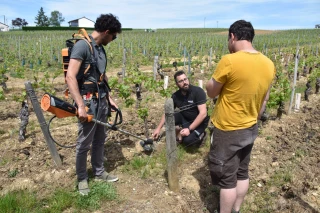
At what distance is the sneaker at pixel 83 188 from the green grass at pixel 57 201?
43 millimetres

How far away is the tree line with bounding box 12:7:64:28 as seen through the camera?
84.2 m

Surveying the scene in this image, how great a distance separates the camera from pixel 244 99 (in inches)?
97.3

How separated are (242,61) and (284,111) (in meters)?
4.92

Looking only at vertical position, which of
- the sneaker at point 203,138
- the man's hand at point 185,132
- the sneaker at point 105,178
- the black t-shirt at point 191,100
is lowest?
the sneaker at point 105,178

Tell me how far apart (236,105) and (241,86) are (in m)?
0.19

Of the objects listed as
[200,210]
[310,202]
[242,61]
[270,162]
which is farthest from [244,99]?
[270,162]

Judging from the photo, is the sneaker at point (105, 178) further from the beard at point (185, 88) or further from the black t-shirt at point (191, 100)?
the beard at point (185, 88)

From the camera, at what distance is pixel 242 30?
7.77ft

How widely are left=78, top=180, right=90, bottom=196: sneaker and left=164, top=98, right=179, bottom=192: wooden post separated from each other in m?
1.00

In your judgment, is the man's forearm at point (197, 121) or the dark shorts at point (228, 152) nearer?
the dark shorts at point (228, 152)

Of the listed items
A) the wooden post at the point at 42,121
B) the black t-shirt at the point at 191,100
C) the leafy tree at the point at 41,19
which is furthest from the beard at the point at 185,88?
the leafy tree at the point at 41,19

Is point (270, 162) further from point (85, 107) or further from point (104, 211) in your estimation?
point (85, 107)

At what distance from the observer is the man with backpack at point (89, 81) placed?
2873 millimetres

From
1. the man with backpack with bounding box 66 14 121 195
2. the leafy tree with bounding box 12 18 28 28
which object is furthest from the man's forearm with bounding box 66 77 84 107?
the leafy tree with bounding box 12 18 28 28
